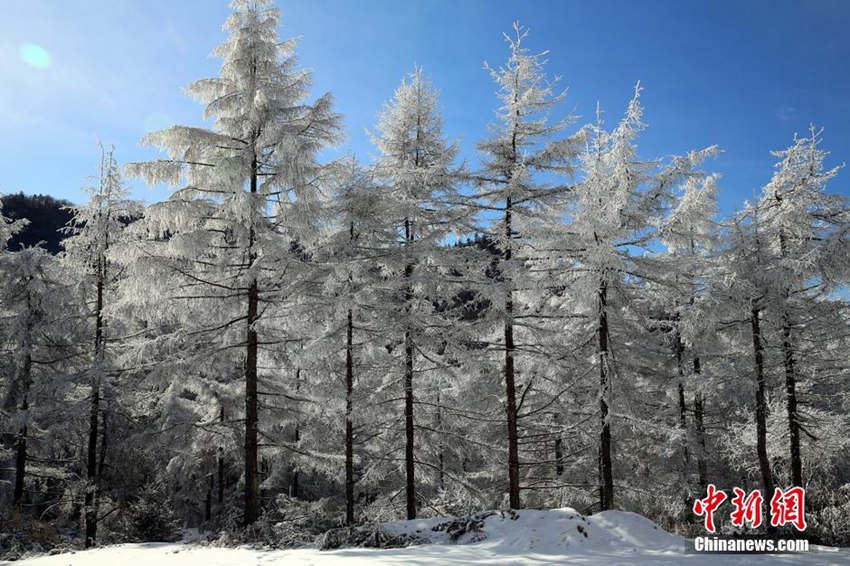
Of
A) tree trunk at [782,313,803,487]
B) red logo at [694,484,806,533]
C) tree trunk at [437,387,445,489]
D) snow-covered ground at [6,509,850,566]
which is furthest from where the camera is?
tree trunk at [437,387,445,489]

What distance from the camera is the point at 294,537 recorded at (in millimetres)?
11141

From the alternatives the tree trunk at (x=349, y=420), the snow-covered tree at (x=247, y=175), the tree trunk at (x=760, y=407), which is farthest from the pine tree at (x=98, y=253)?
the tree trunk at (x=760, y=407)

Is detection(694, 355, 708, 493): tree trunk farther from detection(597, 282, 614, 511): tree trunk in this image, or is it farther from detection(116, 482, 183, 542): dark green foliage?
detection(116, 482, 183, 542): dark green foliage

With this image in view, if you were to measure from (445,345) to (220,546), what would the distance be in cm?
713

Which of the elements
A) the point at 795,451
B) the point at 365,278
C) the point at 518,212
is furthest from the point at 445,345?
the point at 795,451

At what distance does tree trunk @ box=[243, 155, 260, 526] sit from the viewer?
12648mm

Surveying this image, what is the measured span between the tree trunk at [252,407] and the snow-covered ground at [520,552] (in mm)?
1602

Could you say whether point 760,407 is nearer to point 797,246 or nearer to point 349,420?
point 797,246

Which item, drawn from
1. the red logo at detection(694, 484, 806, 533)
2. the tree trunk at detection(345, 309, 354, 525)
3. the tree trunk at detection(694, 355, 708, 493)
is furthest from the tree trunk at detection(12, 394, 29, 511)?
the tree trunk at detection(694, 355, 708, 493)

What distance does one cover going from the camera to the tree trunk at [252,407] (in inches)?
498

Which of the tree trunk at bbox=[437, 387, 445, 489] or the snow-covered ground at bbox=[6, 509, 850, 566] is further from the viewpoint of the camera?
the tree trunk at bbox=[437, 387, 445, 489]

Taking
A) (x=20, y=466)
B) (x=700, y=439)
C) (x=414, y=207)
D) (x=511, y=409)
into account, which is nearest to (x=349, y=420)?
(x=511, y=409)

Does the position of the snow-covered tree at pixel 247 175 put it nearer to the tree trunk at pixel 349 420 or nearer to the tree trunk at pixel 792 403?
the tree trunk at pixel 349 420

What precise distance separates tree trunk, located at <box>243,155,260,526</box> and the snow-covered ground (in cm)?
160
